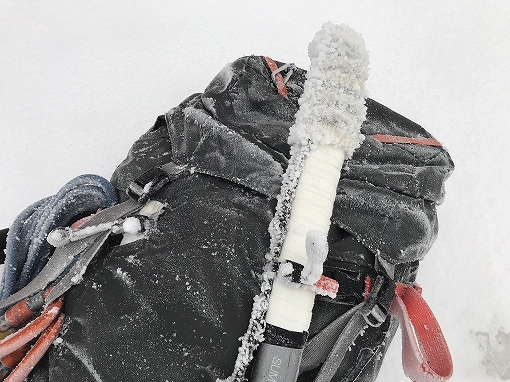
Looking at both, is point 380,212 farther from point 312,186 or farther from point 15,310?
point 15,310

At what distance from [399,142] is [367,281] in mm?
213

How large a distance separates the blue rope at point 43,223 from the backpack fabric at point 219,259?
11 centimetres

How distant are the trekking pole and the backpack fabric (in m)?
0.04

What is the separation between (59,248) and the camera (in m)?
0.65

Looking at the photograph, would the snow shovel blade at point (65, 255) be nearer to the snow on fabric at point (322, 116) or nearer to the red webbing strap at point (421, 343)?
the snow on fabric at point (322, 116)

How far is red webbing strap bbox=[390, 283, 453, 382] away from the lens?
0.58m

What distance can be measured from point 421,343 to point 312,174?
0.25 m

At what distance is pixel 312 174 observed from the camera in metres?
0.56

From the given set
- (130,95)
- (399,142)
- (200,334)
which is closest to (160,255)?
(200,334)

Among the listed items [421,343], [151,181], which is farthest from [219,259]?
[421,343]

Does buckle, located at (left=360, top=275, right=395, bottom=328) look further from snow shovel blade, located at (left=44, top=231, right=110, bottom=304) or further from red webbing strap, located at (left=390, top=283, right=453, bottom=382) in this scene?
snow shovel blade, located at (left=44, top=231, right=110, bottom=304)

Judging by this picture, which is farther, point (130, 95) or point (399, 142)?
point (130, 95)

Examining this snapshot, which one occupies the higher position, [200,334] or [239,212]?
[239,212]

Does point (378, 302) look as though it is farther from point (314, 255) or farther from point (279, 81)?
point (279, 81)
